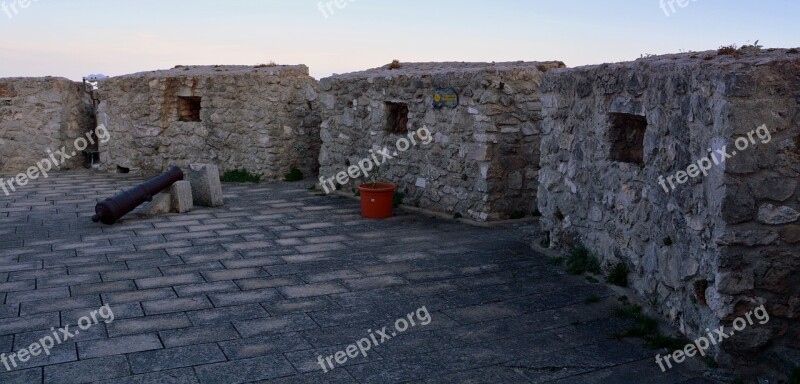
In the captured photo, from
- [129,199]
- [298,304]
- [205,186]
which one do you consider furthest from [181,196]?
[298,304]

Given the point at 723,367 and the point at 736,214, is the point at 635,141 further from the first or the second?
the point at 723,367

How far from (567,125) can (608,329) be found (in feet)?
8.01

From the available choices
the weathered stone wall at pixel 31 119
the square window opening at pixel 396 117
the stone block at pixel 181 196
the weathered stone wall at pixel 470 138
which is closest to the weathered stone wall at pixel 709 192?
the weathered stone wall at pixel 470 138

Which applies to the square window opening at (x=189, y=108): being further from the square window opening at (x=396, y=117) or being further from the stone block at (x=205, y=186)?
the square window opening at (x=396, y=117)

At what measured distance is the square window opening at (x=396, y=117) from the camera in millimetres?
10016

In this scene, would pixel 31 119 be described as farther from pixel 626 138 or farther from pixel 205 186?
pixel 626 138

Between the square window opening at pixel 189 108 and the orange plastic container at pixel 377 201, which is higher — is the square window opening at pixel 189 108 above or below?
above

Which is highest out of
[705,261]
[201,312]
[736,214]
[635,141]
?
[635,141]

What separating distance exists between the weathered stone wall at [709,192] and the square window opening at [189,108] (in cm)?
910

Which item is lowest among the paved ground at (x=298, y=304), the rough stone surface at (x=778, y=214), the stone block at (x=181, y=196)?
the paved ground at (x=298, y=304)

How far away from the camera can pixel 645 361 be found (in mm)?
4449

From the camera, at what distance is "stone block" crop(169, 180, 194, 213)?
940 centimetres

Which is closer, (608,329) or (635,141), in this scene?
(608,329)

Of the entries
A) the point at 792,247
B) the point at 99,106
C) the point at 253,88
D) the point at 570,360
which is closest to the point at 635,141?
the point at 792,247
